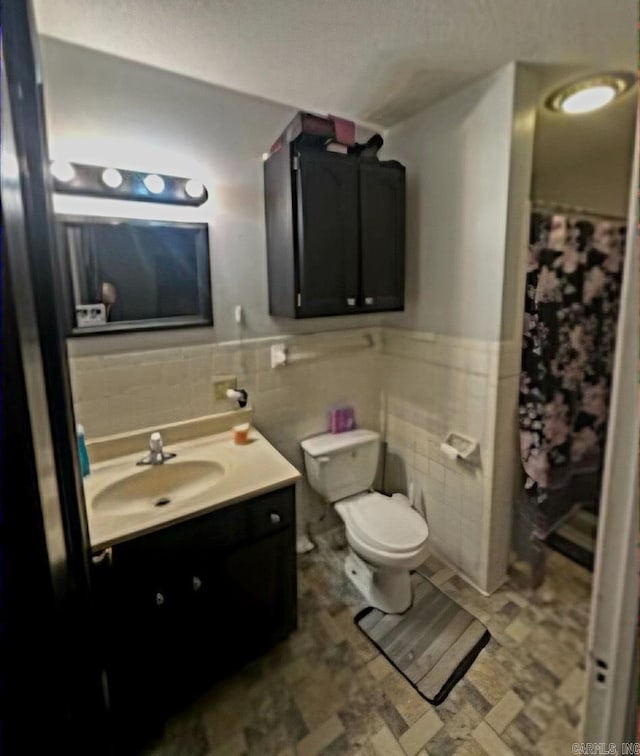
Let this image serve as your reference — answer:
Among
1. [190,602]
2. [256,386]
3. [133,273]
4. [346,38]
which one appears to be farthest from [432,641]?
[346,38]

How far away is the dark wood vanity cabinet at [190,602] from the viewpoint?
0.98m

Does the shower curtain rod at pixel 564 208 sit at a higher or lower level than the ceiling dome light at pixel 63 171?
lower

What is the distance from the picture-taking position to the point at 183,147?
3.97 ft

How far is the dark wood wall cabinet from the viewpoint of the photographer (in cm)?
110

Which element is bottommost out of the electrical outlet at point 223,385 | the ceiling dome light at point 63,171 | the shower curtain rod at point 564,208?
the electrical outlet at point 223,385

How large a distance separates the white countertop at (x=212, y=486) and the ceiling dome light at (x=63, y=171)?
869 mm

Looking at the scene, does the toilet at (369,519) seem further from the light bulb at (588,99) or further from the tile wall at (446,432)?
the light bulb at (588,99)

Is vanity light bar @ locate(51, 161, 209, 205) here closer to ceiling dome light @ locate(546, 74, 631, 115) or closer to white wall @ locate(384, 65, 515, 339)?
white wall @ locate(384, 65, 515, 339)

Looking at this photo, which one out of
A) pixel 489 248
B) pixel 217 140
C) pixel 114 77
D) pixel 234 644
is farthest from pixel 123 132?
pixel 234 644

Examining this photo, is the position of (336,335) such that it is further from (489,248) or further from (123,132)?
(123,132)

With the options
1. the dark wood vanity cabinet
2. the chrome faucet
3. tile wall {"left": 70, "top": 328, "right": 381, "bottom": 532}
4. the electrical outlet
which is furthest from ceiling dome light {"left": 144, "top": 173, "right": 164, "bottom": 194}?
the dark wood vanity cabinet

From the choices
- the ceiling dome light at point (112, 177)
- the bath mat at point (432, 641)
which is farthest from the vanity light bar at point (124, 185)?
the bath mat at point (432, 641)

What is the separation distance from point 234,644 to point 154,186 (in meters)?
1.56

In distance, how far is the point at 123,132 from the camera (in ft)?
3.63
